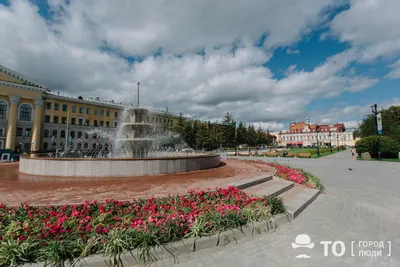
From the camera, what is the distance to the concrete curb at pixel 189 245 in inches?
125

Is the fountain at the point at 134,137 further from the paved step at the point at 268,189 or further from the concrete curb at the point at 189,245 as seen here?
the concrete curb at the point at 189,245

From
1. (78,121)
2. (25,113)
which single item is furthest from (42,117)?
(78,121)

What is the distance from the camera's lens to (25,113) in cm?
4428

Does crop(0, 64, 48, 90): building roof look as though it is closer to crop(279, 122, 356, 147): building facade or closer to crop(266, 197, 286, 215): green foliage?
crop(266, 197, 286, 215): green foliage

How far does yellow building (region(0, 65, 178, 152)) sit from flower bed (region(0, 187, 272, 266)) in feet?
116

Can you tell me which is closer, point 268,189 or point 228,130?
point 268,189

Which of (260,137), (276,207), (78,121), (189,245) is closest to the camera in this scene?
(189,245)

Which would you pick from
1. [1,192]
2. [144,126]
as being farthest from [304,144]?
[1,192]

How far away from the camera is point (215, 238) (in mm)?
4047

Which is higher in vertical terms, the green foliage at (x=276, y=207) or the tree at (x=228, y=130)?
the tree at (x=228, y=130)

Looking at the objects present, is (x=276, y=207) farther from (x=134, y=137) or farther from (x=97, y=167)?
(x=134, y=137)

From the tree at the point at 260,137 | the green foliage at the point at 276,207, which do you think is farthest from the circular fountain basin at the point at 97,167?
the tree at the point at 260,137

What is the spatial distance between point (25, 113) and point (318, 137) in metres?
137

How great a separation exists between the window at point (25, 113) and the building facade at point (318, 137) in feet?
397
